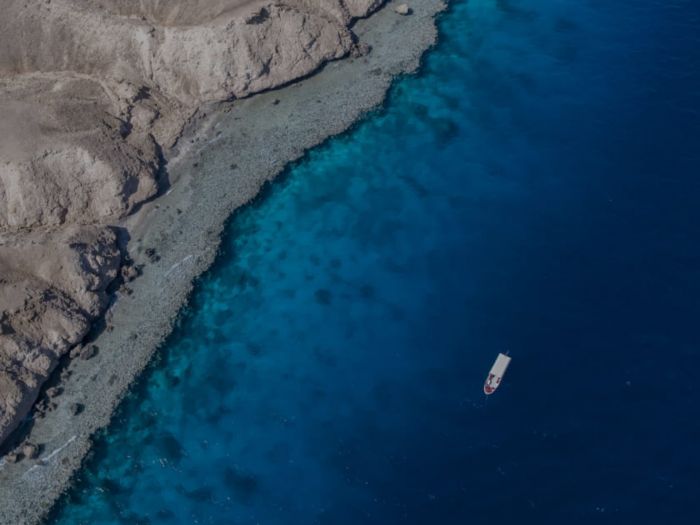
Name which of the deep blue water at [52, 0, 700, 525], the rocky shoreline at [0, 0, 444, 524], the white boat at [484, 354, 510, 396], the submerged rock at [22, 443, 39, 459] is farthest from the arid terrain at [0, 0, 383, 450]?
the white boat at [484, 354, 510, 396]

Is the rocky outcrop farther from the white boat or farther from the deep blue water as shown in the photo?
the white boat

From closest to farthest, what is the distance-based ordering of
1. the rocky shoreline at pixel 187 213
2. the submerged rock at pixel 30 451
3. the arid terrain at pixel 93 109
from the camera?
1. the submerged rock at pixel 30 451
2. the rocky shoreline at pixel 187 213
3. the arid terrain at pixel 93 109

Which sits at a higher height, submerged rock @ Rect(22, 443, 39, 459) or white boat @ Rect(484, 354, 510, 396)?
white boat @ Rect(484, 354, 510, 396)

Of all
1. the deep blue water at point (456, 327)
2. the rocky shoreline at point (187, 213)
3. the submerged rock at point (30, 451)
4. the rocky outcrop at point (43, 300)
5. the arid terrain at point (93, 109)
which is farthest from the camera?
the arid terrain at point (93, 109)

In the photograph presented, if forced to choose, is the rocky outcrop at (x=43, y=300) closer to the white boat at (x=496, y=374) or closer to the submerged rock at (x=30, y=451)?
the submerged rock at (x=30, y=451)

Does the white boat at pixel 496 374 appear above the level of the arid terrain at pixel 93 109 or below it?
below

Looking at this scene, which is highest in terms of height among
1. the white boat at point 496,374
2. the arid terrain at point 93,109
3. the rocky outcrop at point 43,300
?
the arid terrain at point 93,109

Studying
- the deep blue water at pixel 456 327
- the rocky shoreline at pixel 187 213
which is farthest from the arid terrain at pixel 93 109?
the deep blue water at pixel 456 327
